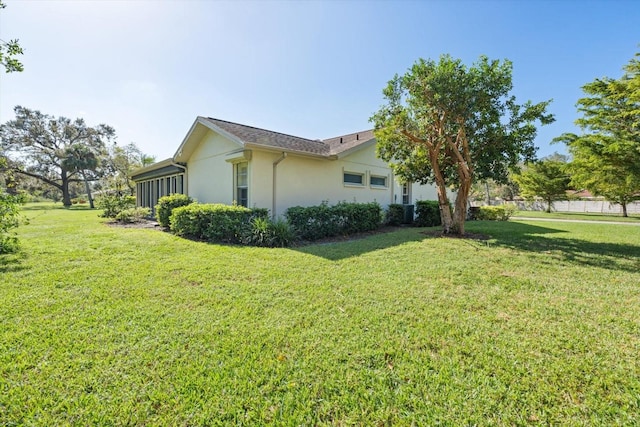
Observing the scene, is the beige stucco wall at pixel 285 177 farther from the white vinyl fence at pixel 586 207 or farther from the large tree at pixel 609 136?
the white vinyl fence at pixel 586 207

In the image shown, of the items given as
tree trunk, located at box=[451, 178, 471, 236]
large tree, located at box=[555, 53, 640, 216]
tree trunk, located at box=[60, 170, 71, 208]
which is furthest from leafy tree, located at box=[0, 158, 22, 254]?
tree trunk, located at box=[60, 170, 71, 208]

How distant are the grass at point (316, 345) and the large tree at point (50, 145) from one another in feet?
134

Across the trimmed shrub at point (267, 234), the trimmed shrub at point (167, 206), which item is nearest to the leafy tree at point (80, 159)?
the trimmed shrub at point (167, 206)

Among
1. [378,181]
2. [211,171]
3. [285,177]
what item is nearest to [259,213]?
[285,177]

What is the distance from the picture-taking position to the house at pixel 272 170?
383 inches

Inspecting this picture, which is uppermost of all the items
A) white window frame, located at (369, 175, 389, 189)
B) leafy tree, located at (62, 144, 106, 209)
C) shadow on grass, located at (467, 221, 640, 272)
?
leafy tree, located at (62, 144, 106, 209)

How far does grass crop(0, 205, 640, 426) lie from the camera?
201 cm

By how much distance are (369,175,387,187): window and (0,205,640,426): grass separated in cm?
858

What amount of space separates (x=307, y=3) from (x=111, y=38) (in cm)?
621

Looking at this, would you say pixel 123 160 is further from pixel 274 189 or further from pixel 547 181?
pixel 547 181

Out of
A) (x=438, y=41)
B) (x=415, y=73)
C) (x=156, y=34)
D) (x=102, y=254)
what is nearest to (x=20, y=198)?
(x=102, y=254)

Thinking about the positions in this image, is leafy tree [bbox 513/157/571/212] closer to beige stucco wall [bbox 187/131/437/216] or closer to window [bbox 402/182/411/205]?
window [bbox 402/182/411/205]

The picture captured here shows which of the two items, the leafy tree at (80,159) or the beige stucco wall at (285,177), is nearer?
the beige stucco wall at (285,177)

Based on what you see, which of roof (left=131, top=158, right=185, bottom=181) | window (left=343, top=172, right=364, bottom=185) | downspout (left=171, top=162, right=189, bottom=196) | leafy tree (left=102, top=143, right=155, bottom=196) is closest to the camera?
window (left=343, top=172, right=364, bottom=185)
